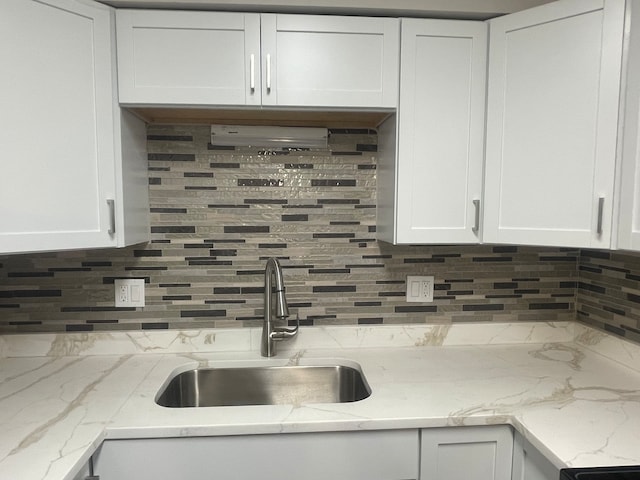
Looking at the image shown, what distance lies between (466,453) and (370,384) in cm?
34

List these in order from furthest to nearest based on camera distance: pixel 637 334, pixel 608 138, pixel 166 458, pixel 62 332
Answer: pixel 62 332
pixel 637 334
pixel 608 138
pixel 166 458

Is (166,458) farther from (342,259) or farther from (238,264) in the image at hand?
(342,259)

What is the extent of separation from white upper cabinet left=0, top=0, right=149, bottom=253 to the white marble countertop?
49 cm

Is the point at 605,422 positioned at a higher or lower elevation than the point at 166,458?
higher

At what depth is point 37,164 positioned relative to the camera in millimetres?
1159

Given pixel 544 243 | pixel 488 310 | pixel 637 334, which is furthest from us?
pixel 488 310

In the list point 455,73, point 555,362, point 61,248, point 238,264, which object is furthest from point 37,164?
point 555,362

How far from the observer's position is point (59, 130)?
3.93ft

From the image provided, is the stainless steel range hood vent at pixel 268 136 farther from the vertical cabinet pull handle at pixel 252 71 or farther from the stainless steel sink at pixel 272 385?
the stainless steel sink at pixel 272 385

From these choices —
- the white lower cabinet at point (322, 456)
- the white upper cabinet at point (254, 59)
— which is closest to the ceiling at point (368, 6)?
the white upper cabinet at point (254, 59)

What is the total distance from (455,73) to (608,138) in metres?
0.52

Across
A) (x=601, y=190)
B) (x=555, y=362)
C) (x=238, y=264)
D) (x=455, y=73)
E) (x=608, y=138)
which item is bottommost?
(x=555, y=362)

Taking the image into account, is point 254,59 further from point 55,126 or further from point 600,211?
point 600,211

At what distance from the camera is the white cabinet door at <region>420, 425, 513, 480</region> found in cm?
113
